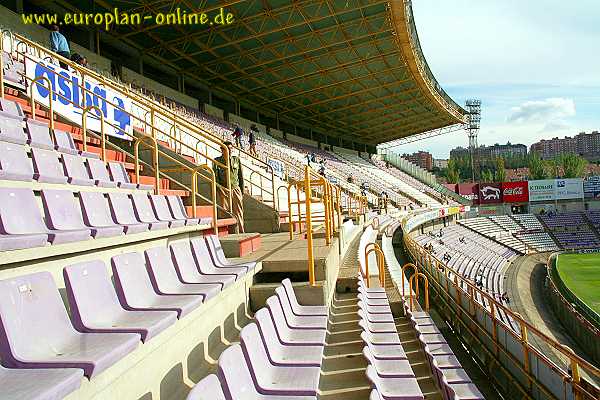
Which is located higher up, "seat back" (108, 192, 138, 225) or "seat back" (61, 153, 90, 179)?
"seat back" (61, 153, 90, 179)

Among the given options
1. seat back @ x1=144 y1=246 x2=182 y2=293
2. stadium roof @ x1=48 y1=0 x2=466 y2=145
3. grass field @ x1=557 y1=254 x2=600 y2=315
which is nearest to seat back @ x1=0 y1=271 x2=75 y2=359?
seat back @ x1=144 y1=246 x2=182 y2=293

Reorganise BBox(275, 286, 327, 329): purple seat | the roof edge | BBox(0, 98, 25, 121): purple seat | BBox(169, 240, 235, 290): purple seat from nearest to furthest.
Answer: BBox(169, 240, 235, 290): purple seat, BBox(275, 286, 327, 329): purple seat, BBox(0, 98, 25, 121): purple seat, the roof edge

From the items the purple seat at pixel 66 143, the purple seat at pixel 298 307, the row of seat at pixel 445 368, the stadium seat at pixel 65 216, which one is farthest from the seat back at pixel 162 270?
the purple seat at pixel 66 143

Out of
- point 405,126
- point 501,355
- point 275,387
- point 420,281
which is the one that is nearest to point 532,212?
point 405,126

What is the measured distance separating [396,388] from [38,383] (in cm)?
258

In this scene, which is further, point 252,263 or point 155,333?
point 252,263

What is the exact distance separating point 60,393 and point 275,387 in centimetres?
137

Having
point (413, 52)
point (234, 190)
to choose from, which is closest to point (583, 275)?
point (413, 52)

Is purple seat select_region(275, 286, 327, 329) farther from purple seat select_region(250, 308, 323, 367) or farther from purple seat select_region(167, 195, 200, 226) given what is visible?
purple seat select_region(167, 195, 200, 226)

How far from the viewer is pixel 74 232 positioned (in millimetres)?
2764

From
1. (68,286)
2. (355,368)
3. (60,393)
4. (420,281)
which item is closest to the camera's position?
(60,393)

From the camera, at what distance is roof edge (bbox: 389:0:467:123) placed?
19.8 metres

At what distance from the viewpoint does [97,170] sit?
5.07 metres

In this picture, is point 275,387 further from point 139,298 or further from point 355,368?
point 355,368
